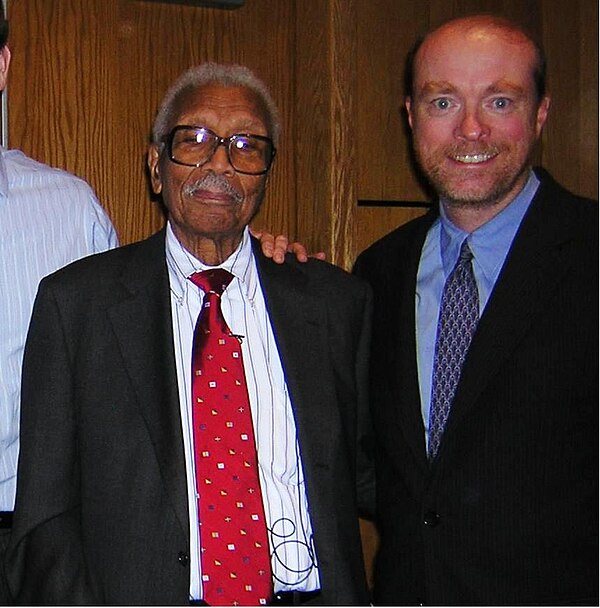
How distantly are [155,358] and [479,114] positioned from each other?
2.68 ft

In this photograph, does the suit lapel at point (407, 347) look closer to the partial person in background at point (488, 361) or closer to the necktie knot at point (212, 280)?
the partial person in background at point (488, 361)

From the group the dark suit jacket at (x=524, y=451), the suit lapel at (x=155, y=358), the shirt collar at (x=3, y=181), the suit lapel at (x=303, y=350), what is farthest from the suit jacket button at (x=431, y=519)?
the shirt collar at (x=3, y=181)

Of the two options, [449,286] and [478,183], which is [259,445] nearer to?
[449,286]

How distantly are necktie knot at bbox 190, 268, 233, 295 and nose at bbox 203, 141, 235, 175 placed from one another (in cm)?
20

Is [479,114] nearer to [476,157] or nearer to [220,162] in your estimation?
[476,157]

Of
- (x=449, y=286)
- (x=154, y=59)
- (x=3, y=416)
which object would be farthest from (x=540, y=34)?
(x=3, y=416)

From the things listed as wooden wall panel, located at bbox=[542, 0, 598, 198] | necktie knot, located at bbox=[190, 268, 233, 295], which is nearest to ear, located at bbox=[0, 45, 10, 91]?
necktie knot, located at bbox=[190, 268, 233, 295]

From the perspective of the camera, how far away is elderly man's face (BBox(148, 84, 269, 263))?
6.19 feet

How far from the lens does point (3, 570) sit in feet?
5.81

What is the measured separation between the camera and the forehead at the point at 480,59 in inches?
73.5

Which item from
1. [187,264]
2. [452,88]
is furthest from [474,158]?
[187,264]

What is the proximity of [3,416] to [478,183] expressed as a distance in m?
1.06

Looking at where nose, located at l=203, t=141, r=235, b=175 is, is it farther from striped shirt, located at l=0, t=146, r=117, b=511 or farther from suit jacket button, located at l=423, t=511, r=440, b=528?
suit jacket button, located at l=423, t=511, r=440, b=528

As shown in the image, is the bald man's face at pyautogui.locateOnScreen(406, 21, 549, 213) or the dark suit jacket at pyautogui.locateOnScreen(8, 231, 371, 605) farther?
the bald man's face at pyautogui.locateOnScreen(406, 21, 549, 213)
